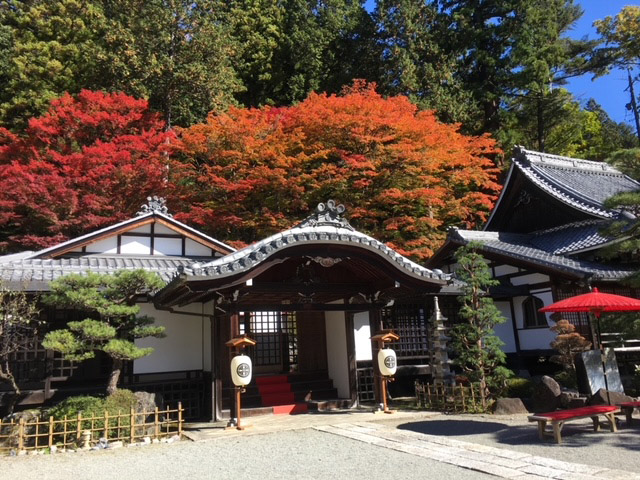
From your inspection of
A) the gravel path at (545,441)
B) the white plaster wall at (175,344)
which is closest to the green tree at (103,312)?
the white plaster wall at (175,344)

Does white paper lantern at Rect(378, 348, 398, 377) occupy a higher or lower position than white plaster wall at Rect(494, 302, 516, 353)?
lower

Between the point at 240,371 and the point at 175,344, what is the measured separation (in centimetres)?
308

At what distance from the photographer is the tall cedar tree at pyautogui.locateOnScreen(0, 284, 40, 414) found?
9547 millimetres

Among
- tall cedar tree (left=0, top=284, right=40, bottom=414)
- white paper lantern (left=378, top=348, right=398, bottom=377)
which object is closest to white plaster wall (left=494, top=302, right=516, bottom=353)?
white paper lantern (left=378, top=348, right=398, bottom=377)

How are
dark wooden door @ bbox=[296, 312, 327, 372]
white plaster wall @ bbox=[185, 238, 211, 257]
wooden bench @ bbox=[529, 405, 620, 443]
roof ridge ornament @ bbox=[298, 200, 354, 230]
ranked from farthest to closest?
white plaster wall @ bbox=[185, 238, 211, 257] < dark wooden door @ bbox=[296, 312, 327, 372] < roof ridge ornament @ bbox=[298, 200, 354, 230] < wooden bench @ bbox=[529, 405, 620, 443]

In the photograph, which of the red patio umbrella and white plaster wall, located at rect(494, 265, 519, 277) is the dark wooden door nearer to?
the red patio umbrella

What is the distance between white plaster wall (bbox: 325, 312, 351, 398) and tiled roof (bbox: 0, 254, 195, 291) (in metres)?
4.35

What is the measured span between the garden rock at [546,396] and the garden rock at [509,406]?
34 centimetres

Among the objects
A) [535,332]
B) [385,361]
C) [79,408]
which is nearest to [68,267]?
[79,408]

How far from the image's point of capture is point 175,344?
40.3ft

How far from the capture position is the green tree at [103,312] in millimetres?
9109

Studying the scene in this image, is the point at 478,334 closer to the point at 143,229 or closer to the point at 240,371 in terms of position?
the point at 240,371

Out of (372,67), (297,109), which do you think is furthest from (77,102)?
(372,67)

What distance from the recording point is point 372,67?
1126 inches
